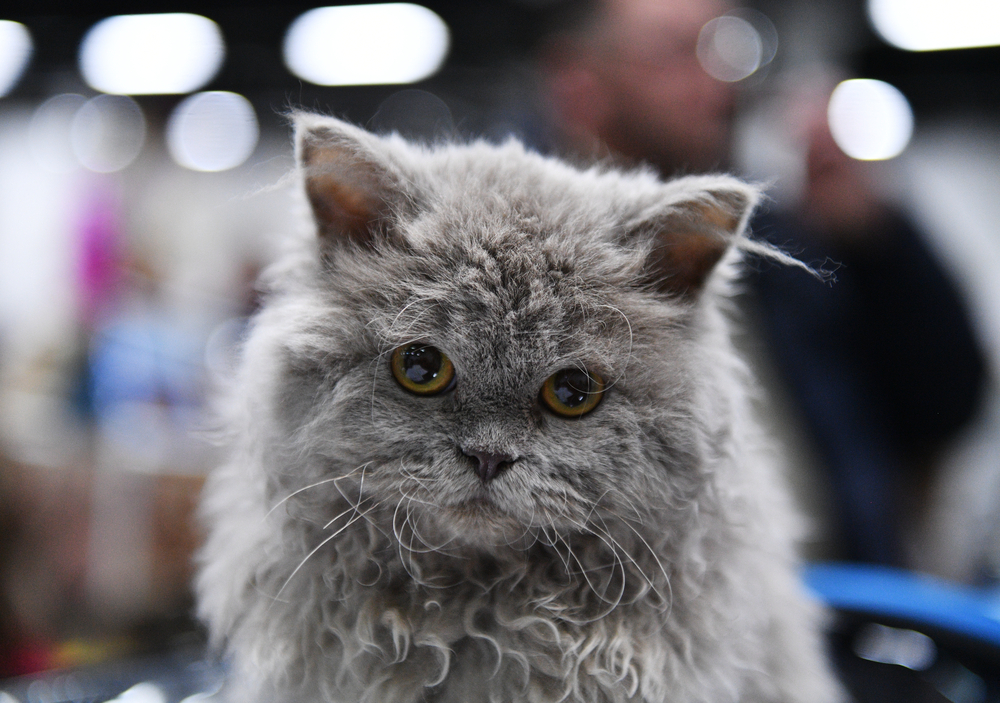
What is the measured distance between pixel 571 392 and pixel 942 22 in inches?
30.0

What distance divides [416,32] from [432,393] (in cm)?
175

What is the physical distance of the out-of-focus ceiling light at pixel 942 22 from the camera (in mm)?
842

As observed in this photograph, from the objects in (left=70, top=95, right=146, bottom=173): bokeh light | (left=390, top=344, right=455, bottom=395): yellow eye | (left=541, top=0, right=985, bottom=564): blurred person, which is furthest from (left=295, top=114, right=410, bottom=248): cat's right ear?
(left=70, top=95, right=146, bottom=173): bokeh light

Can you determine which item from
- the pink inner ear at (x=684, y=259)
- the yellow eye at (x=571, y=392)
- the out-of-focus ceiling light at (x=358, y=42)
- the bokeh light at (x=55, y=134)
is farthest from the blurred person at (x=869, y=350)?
the bokeh light at (x=55, y=134)

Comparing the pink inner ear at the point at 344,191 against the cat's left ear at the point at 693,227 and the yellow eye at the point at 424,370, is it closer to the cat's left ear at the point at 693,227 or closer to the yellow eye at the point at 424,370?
the yellow eye at the point at 424,370

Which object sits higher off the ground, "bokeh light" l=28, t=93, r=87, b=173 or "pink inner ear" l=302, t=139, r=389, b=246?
"pink inner ear" l=302, t=139, r=389, b=246

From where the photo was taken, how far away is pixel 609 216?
717 mm

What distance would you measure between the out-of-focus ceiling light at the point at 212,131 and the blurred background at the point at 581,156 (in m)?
0.02

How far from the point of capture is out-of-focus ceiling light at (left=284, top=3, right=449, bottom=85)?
1.67m

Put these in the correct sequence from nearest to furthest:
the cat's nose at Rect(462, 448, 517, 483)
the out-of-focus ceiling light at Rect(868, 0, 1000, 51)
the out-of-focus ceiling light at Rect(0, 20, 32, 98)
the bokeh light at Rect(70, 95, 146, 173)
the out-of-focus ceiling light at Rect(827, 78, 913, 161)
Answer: the cat's nose at Rect(462, 448, 517, 483) → the out-of-focus ceiling light at Rect(868, 0, 1000, 51) → the out-of-focus ceiling light at Rect(0, 20, 32, 98) → the out-of-focus ceiling light at Rect(827, 78, 913, 161) → the bokeh light at Rect(70, 95, 146, 173)

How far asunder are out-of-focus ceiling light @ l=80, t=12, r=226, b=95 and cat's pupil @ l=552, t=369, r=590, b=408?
1.18 meters

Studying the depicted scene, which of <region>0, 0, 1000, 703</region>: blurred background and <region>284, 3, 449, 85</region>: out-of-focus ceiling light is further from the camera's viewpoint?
<region>284, 3, 449, 85</region>: out-of-focus ceiling light

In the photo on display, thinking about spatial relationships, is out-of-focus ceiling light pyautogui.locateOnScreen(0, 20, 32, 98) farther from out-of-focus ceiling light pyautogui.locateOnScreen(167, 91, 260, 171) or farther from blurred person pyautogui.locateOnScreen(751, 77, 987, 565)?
blurred person pyautogui.locateOnScreen(751, 77, 987, 565)

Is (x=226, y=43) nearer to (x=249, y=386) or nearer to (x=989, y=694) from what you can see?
(x=249, y=386)
